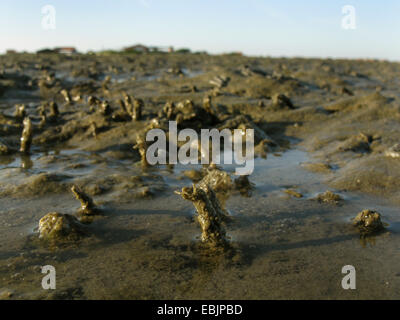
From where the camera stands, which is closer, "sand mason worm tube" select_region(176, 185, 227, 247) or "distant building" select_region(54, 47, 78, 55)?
"sand mason worm tube" select_region(176, 185, 227, 247)

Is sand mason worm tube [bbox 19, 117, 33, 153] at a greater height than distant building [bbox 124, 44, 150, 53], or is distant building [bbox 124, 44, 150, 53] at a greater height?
distant building [bbox 124, 44, 150, 53]

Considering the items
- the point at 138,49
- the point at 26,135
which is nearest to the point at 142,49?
the point at 138,49

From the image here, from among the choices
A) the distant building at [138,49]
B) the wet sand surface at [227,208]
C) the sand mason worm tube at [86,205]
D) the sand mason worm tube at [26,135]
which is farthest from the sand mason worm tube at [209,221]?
the distant building at [138,49]

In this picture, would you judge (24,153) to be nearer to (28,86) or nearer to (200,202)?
(200,202)

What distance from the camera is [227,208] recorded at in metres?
3.63

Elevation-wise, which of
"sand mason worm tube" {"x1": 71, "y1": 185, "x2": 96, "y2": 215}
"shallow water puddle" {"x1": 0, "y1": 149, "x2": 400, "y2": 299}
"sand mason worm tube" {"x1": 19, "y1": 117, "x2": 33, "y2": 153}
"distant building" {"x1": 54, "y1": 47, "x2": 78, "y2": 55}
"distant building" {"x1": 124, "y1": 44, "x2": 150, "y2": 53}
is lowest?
"shallow water puddle" {"x1": 0, "y1": 149, "x2": 400, "y2": 299}

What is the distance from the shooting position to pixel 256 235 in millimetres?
3062

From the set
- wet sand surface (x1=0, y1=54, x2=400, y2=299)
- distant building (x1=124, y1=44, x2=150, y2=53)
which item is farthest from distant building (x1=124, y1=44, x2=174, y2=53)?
wet sand surface (x1=0, y1=54, x2=400, y2=299)

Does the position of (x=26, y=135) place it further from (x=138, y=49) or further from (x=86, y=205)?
(x=138, y=49)

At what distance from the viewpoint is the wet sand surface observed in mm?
2426

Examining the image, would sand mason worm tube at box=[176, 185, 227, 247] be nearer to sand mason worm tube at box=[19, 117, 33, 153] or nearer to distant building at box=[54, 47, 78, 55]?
sand mason worm tube at box=[19, 117, 33, 153]

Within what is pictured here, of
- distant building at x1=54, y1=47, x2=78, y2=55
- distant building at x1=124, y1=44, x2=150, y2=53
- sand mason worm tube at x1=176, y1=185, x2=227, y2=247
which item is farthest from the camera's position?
distant building at x1=124, y1=44, x2=150, y2=53

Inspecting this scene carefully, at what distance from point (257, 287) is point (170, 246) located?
783mm

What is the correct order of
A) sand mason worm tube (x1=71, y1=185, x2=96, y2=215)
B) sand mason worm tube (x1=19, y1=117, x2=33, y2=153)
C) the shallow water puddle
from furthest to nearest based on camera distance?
sand mason worm tube (x1=19, y1=117, x2=33, y2=153), sand mason worm tube (x1=71, y1=185, x2=96, y2=215), the shallow water puddle
